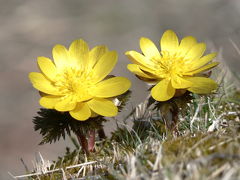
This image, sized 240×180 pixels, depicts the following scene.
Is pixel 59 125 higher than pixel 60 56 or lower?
lower

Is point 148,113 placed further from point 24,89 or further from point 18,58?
point 18,58

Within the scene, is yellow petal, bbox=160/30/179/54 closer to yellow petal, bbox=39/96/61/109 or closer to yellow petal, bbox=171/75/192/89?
yellow petal, bbox=171/75/192/89

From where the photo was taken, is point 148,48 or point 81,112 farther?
point 148,48

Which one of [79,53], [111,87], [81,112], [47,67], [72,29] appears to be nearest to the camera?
[81,112]

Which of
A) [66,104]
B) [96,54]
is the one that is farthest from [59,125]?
[96,54]

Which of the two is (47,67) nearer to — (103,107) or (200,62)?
(103,107)

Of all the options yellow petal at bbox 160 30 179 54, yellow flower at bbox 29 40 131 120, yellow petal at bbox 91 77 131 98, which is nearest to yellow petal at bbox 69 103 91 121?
yellow flower at bbox 29 40 131 120

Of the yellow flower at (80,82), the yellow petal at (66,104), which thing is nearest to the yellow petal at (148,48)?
the yellow flower at (80,82)
